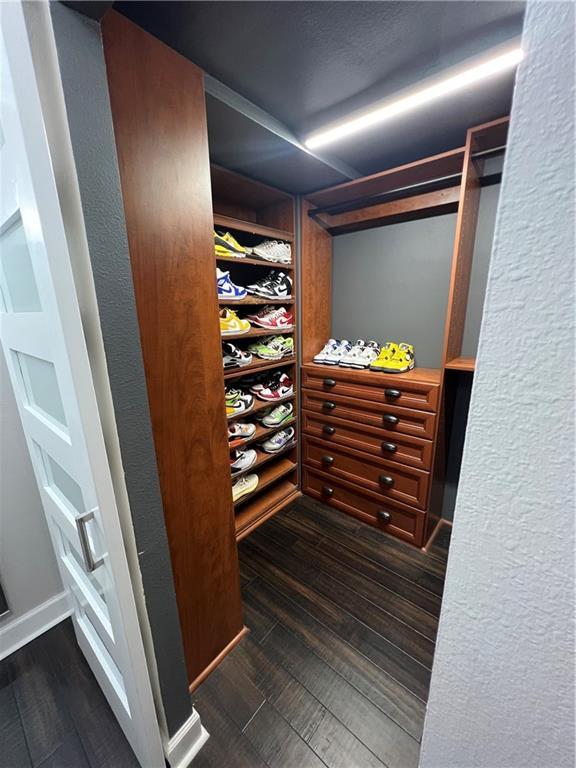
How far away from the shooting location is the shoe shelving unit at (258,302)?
1.61 metres

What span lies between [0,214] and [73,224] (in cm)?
34

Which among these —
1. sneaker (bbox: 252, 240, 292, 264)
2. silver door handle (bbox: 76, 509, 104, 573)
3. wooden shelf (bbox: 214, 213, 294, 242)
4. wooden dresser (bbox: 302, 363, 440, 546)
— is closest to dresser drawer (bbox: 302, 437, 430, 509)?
wooden dresser (bbox: 302, 363, 440, 546)

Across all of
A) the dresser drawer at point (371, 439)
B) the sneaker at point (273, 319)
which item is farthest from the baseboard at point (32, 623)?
the sneaker at point (273, 319)

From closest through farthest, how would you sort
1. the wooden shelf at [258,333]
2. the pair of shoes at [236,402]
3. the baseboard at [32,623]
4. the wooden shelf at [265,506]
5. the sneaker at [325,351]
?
the baseboard at [32,623] < the wooden shelf at [258,333] < the pair of shoes at [236,402] < the wooden shelf at [265,506] < the sneaker at [325,351]

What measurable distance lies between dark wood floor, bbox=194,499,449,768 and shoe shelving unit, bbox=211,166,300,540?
25 centimetres

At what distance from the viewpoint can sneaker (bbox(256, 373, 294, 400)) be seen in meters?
1.90

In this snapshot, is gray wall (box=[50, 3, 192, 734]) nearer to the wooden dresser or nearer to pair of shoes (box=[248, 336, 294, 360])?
pair of shoes (box=[248, 336, 294, 360])

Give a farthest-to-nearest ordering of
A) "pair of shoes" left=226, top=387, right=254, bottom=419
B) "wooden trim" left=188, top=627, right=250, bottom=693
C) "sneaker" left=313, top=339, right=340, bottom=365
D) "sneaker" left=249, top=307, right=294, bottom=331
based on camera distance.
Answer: "sneaker" left=313, top=339, right=340, bottom=365 → "sneaker" left=249, top=307, right=294, bottom=331 → "pair of shoes" left=226, top=387, right=254, bottom=419 → "wooden trim" left=188, top=627, right=250, bottom=693

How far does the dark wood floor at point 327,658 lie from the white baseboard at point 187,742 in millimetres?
31

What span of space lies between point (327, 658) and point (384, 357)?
1.47 metres

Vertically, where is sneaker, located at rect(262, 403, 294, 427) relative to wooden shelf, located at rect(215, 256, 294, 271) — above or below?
below

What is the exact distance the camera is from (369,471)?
6.08 feet

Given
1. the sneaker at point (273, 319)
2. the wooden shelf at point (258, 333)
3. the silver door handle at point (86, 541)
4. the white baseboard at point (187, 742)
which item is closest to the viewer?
the silver door handle at point (86, 541)

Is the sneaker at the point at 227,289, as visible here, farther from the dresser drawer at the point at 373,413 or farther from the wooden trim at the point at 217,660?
the wooden trim at the point at 217,660
